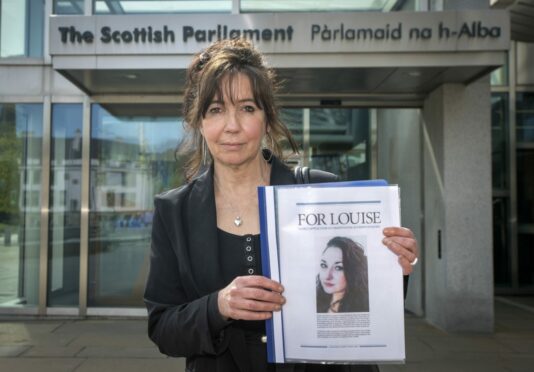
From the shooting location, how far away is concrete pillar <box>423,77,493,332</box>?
6945 millimetres

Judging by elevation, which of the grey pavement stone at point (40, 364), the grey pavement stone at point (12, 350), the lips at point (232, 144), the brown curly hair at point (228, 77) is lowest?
the grey pavement stone at point (40, 364)

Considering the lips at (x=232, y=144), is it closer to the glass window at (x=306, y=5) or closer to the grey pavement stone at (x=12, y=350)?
the grey pavement stone at (x=12, y=350)

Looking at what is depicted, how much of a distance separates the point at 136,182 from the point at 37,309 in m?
2.33

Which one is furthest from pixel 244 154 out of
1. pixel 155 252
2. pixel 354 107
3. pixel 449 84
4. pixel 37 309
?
pixel 37 309

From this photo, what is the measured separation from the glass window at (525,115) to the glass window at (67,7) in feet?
26.8

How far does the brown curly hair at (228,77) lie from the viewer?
165 centimetres

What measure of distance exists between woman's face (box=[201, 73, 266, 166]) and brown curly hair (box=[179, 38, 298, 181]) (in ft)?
0.05

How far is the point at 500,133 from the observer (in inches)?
415

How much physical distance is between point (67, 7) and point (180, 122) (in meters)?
2.36

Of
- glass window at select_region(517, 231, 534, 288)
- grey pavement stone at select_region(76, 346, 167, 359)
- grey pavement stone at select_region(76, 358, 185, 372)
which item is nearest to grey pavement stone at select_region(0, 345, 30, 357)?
grey pavement stone at select_region(76, 346, 167, 359)

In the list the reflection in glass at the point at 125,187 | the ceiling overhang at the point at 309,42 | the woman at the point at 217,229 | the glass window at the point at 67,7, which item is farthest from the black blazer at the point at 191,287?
the glass window at the point at 67,7

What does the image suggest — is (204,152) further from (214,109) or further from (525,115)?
(525,115)

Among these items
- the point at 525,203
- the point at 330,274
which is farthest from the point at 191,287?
the point at 525,203

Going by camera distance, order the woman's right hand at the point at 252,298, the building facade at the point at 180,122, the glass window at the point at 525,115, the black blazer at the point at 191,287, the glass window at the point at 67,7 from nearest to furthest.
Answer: the woman's right hand at the point at 252,298 → the black blazer at the point at 191,287 → the building facade at the point at 180,122 → the glass window at the point at 67,7 → the glass window at the point at 525,115
